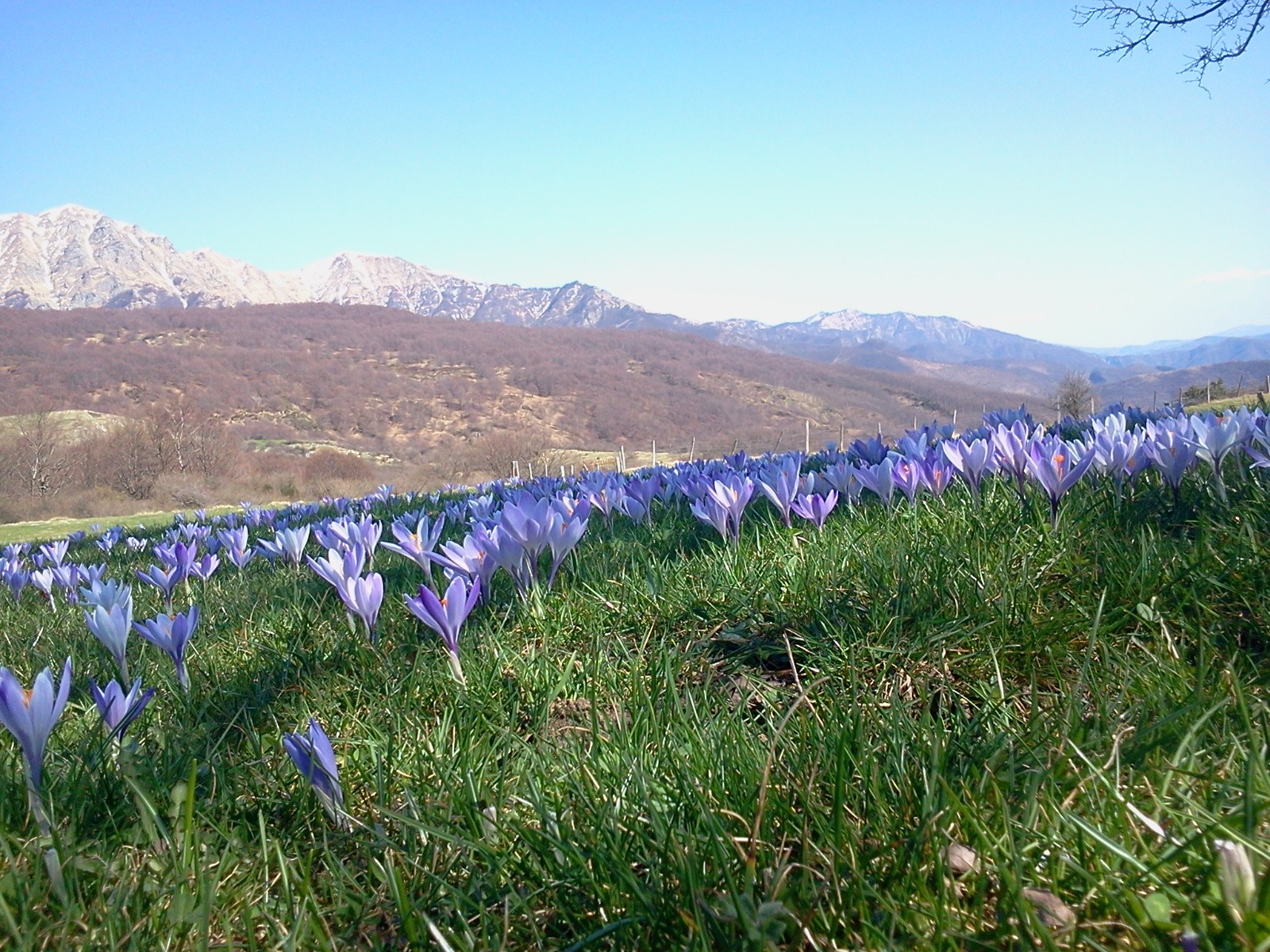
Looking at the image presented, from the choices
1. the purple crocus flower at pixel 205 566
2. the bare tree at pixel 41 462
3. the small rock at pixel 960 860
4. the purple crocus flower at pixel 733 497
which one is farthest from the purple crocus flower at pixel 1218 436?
the bare tree at pixel 41 462

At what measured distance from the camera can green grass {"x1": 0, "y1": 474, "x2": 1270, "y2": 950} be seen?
38.7 inches

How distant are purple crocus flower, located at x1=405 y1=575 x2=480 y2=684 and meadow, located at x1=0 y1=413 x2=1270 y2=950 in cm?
14

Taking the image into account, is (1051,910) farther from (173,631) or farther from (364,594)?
(173,631)

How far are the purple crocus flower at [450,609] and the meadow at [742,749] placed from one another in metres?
0.14

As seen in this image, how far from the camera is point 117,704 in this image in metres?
1.47

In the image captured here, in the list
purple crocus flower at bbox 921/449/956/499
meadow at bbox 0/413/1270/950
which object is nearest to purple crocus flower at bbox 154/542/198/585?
meadow at bbox 0/413/1270/950

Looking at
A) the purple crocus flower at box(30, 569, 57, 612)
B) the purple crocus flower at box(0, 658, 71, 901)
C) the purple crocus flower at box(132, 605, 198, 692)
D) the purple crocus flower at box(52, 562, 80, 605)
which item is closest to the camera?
the purple crocus flower at box(0, 658, 71, 901)

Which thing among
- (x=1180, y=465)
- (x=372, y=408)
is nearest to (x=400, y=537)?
(x=1180, y=465)

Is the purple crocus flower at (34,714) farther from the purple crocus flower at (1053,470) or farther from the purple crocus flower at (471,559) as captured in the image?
the purple crocus flower at (1053,470)

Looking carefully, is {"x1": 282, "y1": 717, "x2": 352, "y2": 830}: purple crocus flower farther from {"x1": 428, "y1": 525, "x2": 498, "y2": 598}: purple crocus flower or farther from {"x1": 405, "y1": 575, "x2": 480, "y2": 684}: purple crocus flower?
{"x1": 428, "y1": 525, "x2": 498, "y2": 598}: purple crocus flower

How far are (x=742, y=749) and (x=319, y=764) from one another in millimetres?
678

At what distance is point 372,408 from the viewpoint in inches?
3339

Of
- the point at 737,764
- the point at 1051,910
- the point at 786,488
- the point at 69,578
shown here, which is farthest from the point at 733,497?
the point at 69,578

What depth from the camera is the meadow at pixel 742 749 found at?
98cm
